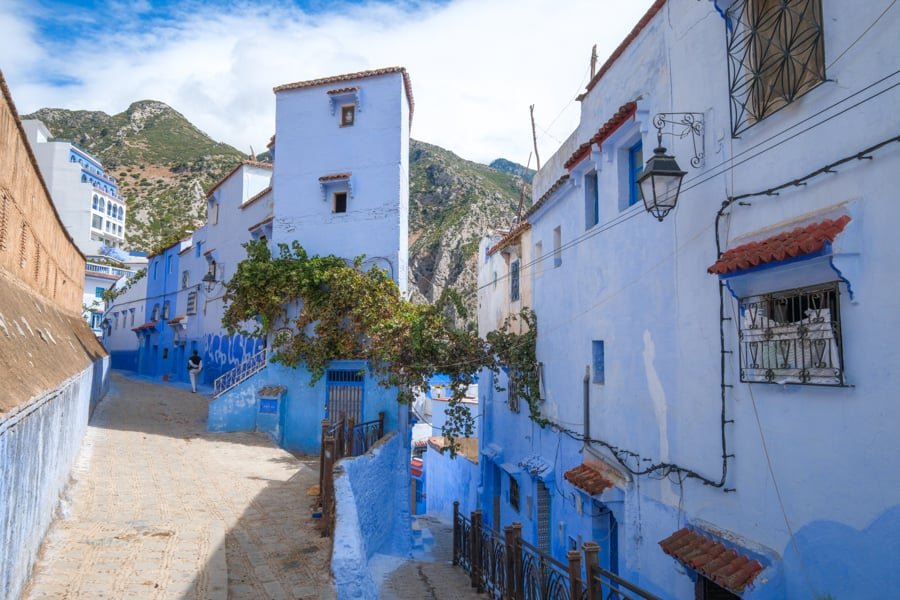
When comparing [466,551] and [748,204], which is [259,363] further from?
[748,204]

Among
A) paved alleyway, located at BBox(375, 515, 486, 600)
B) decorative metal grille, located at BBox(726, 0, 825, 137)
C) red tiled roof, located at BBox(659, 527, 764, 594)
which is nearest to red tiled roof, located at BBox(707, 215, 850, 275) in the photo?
decorative metal grille, located at BBox(726, 0, 825, 137)

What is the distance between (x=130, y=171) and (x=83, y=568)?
284 ft

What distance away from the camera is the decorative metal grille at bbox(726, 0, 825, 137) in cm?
595

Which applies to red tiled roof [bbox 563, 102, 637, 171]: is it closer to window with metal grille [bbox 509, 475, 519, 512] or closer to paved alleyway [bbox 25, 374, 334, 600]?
paved alleyway [bbox 25, 374, 334, 600]

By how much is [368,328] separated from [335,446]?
5806mm

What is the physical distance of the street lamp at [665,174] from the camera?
7.29 m

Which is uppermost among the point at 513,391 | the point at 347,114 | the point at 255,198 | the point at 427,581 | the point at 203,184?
the point at 203,184

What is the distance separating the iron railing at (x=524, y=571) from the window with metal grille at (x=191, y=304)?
64.4 feet

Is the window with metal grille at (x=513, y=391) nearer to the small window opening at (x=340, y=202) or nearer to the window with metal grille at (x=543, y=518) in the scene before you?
the window with metal grille at (x=543, y=518)

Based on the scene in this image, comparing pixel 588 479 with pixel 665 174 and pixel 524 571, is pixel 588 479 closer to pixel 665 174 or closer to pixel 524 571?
pixel 524 571

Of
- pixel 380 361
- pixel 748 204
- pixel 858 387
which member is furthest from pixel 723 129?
pixel 380 361

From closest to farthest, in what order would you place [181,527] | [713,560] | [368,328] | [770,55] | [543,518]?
[770,55]
[713,560]
[181,527]
[543,518]
[368,328]

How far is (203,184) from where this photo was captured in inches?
3031

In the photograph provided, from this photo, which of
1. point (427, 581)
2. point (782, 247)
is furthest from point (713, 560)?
point (427, 581)
